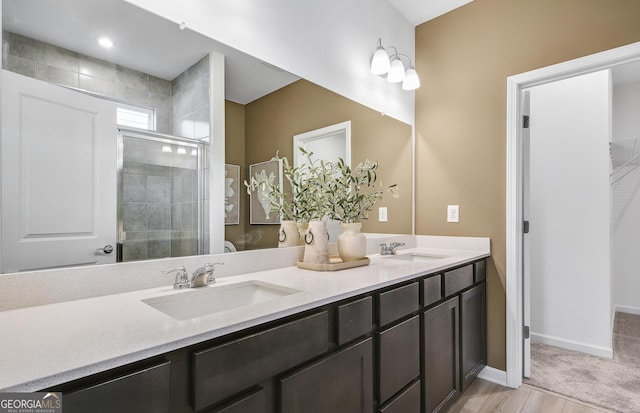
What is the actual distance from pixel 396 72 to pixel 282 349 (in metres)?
2.05

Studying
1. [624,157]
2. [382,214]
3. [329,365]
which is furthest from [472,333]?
[624,157]

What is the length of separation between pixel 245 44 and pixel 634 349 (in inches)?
144

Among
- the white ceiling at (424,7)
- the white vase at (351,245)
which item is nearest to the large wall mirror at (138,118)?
the white vase at (351,245)

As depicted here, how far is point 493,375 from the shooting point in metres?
2.25

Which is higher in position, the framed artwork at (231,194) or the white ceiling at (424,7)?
the white ceiling at (424,7)

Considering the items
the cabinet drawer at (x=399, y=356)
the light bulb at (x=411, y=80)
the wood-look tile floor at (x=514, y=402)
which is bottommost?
the wood-look tile floor at (x=514, y=402)

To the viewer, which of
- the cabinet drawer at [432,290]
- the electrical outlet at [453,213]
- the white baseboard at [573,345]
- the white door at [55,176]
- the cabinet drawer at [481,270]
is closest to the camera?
the white door at [55,176]

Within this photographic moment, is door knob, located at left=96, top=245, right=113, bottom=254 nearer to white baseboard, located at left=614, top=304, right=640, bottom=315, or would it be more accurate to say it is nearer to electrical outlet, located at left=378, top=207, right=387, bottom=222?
electrical outlet, located at left=378, top=207, right=387, bottom=222

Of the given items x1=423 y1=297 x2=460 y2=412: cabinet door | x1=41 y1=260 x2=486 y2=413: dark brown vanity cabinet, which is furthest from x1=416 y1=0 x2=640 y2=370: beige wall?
x1=423 y1=297 x2=460 y2=412: cabinet door

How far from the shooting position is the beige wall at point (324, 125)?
1630 millimetres

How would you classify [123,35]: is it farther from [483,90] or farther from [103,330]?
[483,90]

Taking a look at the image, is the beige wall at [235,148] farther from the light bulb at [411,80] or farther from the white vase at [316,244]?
the light bulb at [411,80]

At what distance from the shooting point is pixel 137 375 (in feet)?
2.18

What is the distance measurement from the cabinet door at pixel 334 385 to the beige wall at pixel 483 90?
4.83ft
